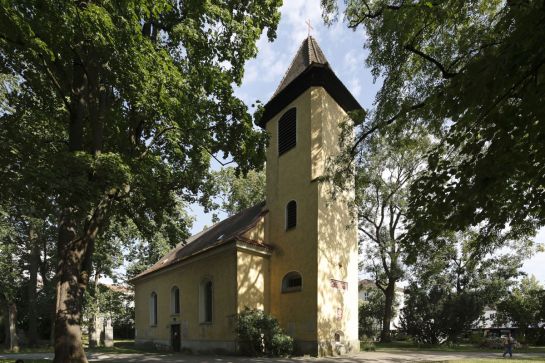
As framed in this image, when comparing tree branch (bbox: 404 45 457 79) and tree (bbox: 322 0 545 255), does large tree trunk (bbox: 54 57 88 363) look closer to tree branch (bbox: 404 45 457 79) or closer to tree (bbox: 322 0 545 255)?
tree (bbox: 322 0 545 255)

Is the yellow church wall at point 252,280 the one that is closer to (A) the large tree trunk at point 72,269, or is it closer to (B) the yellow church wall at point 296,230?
(B) the yellow church wall at point 296,230

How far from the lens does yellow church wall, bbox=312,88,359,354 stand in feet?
59.9

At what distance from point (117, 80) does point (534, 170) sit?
9611 mm

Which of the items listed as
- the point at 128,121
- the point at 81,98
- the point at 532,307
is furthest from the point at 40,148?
the point at 532,307

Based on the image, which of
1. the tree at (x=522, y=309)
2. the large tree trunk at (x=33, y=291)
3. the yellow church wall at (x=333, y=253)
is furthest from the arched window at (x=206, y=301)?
the tree at (x=522, y=309)

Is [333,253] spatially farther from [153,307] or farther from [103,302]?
[103,302]

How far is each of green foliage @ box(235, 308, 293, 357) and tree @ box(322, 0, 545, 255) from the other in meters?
10.1

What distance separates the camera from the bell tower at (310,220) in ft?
60.1

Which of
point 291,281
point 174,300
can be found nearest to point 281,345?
point 291,281

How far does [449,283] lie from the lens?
34969 millimetres

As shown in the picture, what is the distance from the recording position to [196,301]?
22781 millimetres

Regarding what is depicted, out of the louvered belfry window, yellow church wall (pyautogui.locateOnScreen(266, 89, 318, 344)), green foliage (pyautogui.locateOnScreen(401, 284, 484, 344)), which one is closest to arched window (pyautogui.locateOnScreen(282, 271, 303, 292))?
yellow church wall (pyautogui.locateOnScreen(266, 89, 318, 344))

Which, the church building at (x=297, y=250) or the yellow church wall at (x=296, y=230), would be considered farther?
the church building at (x=297, y=250)

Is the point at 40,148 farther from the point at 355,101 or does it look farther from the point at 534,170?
Answer: the point at 355,101
